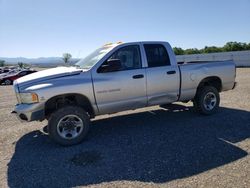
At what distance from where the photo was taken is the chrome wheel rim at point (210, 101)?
24.7 feet

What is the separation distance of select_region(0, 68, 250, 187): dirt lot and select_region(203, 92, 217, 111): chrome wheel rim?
1.10 feet

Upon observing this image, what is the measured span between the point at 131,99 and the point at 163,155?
5.81 ft

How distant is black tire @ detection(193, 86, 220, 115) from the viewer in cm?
739

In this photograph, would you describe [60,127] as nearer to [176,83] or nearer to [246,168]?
[176,83]

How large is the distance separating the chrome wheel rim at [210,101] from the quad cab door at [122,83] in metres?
2.12

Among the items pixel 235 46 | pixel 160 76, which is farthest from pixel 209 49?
pixel 160 76

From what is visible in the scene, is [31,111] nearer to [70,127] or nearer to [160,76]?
[70,127]

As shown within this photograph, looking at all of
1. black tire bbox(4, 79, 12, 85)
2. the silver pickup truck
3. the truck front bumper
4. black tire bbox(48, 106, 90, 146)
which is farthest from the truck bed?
black tire bbox(4, 79, 12, 85)

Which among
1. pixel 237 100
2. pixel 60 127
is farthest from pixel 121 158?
pixel 237 100

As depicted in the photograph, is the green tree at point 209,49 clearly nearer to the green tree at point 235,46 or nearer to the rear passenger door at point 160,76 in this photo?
the green tree at point 235,46

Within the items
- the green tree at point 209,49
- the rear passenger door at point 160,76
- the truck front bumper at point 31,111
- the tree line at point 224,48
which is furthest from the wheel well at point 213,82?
the green tree at point 209,49

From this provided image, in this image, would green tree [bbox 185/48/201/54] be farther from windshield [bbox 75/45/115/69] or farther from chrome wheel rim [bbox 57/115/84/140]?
chrome wheel rim [bbox 57/115/84/140]

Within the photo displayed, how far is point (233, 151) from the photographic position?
491cm

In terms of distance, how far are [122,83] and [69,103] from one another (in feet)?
4.11
